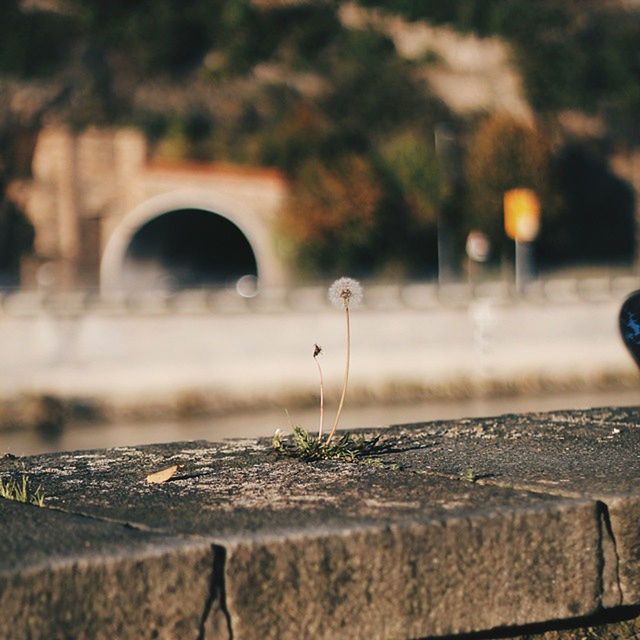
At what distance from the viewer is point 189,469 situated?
363cm

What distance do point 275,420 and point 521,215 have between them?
71.5 ft

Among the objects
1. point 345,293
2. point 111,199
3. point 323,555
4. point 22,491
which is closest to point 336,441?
point 345,293

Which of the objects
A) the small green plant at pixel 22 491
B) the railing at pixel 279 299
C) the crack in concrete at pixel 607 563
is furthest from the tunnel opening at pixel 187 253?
the crack in concrete at pixel 607 563

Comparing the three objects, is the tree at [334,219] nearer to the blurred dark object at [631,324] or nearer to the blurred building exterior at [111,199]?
the blurred building exterior at [111,199]

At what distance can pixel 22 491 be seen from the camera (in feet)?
10.7

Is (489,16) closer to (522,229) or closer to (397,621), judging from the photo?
(522,229)

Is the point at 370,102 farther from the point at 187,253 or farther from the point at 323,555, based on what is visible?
the point at 323,555

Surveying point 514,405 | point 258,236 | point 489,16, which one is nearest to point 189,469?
point 514,405

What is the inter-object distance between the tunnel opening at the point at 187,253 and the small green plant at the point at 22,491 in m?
47.5

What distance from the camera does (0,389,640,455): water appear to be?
32844 mm

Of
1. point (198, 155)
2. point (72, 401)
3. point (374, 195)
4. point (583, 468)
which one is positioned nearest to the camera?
point (583, 468)

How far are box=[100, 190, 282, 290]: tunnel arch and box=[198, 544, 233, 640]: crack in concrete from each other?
162 feet

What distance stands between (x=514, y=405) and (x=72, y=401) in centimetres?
1075

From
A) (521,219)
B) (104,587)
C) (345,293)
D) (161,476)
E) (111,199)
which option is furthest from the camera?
(111,199)
